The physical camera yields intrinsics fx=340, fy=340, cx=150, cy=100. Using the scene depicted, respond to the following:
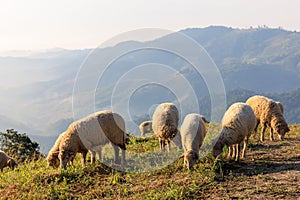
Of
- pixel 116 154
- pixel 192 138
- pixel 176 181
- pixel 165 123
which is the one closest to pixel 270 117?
pixel 165 123

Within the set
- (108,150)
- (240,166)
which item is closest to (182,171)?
(240,166)

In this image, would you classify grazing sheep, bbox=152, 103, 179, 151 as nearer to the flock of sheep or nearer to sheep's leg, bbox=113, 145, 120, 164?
the flock of sheep

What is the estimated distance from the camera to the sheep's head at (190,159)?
10977 mm

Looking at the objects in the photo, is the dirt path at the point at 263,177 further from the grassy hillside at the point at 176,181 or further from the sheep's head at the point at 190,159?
the sheep's head at the point at 190,159

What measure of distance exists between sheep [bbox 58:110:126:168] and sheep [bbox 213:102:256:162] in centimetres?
383

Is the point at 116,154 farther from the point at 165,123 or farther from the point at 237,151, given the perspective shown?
the point at 237,151

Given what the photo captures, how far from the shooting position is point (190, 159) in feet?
36.2

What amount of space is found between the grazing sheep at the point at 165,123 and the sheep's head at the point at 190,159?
3.69 meters

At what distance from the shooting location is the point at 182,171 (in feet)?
36.1

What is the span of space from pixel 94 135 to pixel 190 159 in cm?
410

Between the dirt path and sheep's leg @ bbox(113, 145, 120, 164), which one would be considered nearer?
the dirt path

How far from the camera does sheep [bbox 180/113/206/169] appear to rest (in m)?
11.1

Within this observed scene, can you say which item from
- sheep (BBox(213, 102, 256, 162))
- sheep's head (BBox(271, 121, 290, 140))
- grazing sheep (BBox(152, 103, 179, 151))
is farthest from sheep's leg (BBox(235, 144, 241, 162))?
sheep's head (BBox(271, 121, 290, 140))

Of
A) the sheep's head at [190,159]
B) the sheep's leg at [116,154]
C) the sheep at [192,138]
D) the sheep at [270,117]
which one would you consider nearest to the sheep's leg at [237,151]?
the sheep at [192,138]
